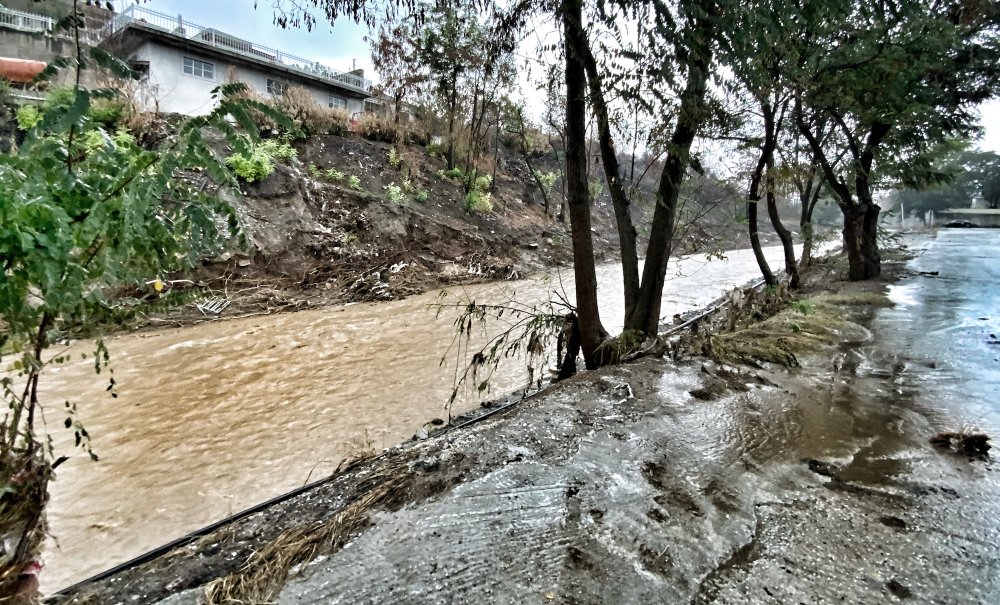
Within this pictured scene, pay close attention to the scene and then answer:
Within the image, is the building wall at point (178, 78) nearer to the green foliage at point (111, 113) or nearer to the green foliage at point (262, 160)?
the green foliage at point (262, 160)

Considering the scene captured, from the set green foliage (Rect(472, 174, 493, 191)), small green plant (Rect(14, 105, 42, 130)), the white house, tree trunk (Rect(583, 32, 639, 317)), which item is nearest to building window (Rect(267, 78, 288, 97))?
the white house

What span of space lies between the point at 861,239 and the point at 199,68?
21509 mm

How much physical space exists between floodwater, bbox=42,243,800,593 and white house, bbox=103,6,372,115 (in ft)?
33.6

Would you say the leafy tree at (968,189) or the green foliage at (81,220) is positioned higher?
the leafy tree at (968,189)

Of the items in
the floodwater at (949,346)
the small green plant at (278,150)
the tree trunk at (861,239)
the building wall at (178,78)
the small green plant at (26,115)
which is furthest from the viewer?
the building wall at (178,78)

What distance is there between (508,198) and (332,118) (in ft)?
26.7

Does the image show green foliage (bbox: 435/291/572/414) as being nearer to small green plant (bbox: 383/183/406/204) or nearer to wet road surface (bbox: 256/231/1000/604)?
wet road surface (bbox: 256/231/1000/604)

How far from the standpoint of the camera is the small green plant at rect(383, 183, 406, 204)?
14.3 m

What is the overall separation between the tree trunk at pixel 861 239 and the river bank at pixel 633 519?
28.9 ft

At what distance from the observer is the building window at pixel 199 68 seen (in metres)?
16.4

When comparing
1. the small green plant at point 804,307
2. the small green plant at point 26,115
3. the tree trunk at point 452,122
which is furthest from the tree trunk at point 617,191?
the small green plant at point 26,115

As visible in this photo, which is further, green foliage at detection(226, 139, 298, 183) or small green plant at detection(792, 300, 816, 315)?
green foliage at detection(226, 139, 298, 183)

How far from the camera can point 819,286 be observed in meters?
10.1

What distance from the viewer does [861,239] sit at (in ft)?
34.2
